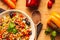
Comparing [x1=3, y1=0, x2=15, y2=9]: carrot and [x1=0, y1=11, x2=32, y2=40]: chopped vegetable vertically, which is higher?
[x1=3, y1=0, x2=15, y2=9]: carrot

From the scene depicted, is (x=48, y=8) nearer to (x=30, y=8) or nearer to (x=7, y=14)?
(x=30, y=8)

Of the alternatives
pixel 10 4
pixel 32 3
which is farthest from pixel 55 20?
pixel 10 4

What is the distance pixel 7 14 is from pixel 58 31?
0.32m

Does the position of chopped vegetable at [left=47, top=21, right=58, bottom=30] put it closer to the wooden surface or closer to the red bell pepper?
the wooden surface

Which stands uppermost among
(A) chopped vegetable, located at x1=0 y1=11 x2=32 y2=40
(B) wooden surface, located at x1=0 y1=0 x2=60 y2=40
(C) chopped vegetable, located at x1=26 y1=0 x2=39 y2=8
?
(C) chopped vegetable, located at x1=26 y1=0 x2=39 y2=8

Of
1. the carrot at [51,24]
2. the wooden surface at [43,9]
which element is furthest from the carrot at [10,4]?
the carrot at [51,24]

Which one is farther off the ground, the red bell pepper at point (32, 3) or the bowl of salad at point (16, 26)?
the red bell pepper at point (32, 3)

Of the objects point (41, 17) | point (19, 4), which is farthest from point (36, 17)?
point (19, 4)

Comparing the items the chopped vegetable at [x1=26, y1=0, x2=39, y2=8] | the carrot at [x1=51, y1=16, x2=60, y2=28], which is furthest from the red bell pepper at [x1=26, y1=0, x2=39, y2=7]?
the carrot at [x1=51, y1=16, x2=60, y2=28]

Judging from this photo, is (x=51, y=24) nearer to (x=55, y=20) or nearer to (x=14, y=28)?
(x=55, y=20)

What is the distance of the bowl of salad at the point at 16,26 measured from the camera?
1.40 meters

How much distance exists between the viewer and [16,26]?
1415 millimetres

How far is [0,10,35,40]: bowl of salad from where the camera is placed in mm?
1402

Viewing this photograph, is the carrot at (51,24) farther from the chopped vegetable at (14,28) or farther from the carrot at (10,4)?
the carrot at (10,4)
